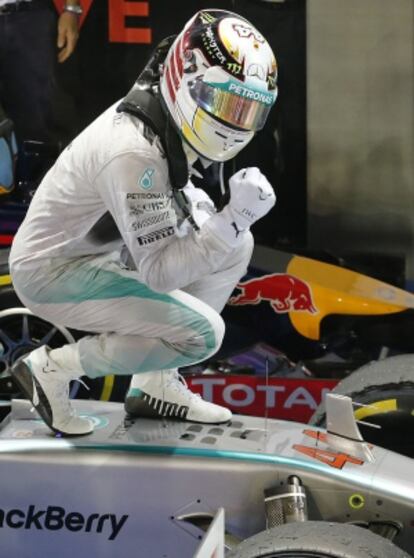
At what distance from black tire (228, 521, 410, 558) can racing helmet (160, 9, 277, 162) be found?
1005 millimetres

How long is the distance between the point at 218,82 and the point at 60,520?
1256 mm

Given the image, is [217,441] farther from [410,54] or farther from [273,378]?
[410,54]

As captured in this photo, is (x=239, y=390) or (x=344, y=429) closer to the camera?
(x=344, y=429)

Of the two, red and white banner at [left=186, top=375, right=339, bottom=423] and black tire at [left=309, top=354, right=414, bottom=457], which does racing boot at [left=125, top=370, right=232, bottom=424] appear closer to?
black tire at [left=309, top=354, right=414, bottom=457]

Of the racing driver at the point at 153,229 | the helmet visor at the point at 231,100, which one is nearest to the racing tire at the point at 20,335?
the racing driver at the point at 153,229

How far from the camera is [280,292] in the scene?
4191 mm

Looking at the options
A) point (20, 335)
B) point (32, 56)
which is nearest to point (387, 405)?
point (20, 335)

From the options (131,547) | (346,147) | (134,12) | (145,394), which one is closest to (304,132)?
(346,147)

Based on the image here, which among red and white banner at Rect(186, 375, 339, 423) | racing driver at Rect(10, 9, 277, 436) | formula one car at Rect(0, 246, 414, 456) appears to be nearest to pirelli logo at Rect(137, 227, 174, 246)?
racing driver at Rect(10, 9, 277, 436)

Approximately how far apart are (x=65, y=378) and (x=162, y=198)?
2.07 ft

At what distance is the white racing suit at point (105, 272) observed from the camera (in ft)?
9.32

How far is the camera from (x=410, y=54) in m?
4.08

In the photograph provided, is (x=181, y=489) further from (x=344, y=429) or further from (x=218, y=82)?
(x=218, y=82)

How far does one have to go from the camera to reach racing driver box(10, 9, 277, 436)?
279 cm
